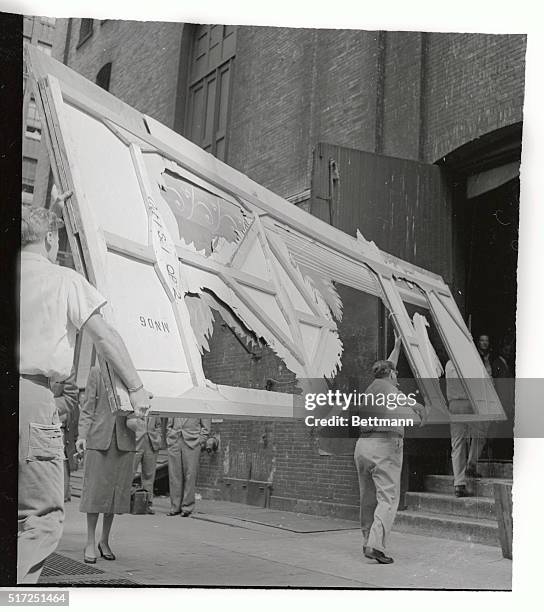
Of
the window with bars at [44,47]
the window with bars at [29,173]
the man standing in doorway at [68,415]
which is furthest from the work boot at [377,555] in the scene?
the window with bars at [44,47]

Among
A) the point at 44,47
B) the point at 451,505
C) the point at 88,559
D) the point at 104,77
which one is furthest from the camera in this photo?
the point at 451,505

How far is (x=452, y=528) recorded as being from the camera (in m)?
3.97

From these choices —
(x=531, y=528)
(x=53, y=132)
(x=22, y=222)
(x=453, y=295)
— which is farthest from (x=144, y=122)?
(x=531, y=528)

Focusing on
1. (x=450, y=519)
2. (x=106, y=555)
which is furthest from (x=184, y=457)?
(x=450, y=519)

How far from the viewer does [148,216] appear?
3.71m

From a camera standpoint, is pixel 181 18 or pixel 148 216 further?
pixel 181 18

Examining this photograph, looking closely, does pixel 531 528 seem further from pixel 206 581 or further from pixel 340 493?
pixel 206 581

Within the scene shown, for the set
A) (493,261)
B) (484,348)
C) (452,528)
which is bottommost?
(452,528)

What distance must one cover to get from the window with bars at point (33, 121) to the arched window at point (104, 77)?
37cm

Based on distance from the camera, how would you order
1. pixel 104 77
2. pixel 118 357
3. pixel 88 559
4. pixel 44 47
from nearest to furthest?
pixel 118 357, pixel 88 559, pixel 44 47, pixel 104 77

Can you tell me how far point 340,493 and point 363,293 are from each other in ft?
3.61

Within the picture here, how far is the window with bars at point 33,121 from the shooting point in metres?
3.60

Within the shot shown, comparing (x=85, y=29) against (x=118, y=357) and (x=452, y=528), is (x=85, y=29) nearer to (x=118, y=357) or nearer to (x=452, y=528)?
(x=118, y=357)

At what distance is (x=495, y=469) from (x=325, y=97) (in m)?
2.30
